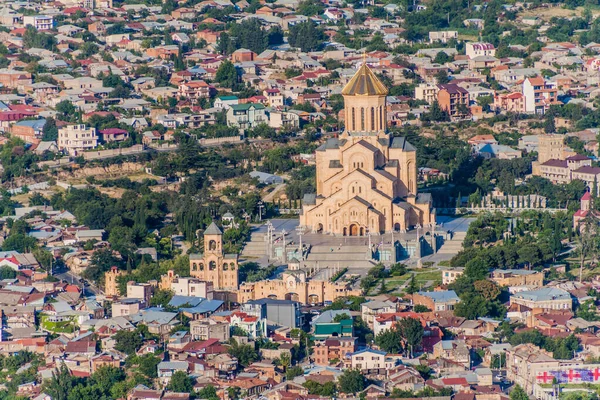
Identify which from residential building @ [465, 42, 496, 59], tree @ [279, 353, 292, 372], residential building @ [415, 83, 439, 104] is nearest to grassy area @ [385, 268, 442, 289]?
tree @ [279, 353, 292, 372]

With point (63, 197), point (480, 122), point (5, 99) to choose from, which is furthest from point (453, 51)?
point (63, 197)

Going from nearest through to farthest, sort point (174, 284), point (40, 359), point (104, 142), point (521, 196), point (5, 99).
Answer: point (40, 359), point (174, 284), point (521, 196), point (104, 142), point (5, 99)

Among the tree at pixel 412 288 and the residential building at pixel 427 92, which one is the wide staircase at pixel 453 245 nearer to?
the tree at pixel 412 288

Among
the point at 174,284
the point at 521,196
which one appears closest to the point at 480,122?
the point at 521,196

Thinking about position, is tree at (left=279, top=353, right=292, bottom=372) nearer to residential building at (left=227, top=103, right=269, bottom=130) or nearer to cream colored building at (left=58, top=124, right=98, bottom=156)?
cream colored building at (left=58, top=124, right=98, bottom=156)

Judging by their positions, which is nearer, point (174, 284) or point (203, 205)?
point (174, 284)

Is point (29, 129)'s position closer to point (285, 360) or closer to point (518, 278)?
point (518, 278)

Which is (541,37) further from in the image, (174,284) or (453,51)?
(174,284)

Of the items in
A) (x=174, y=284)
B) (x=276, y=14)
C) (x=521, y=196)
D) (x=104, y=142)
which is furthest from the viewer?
(x=276, y=14)
